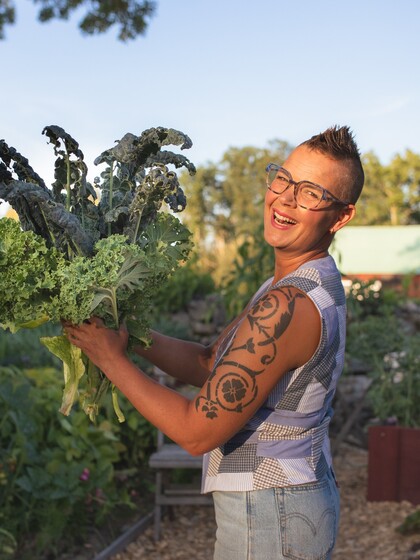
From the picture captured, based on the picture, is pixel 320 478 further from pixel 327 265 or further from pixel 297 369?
pixel 327 265

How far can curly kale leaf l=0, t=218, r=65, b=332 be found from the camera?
1976 millimetres

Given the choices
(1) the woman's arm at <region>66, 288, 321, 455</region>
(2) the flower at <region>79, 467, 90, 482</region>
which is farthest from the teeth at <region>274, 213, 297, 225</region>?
(2) the flower at <region>79, 467, 90, 482</region>

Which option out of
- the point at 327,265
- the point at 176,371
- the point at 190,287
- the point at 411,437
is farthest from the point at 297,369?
the point at 190,287

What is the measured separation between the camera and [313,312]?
1973mm

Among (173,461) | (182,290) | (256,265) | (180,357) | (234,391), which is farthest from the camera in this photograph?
(182,290)

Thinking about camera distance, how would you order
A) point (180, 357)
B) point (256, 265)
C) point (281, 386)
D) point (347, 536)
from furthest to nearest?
point (256, 265) < point (347, 536) < point (180, 357) < point (281, 386)

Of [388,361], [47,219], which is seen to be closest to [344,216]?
[47,219]

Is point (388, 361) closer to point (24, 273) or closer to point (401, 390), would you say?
point (401, 390)

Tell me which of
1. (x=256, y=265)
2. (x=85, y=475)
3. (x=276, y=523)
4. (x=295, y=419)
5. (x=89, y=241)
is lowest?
(x=85, y=475)

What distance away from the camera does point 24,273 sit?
1953mm

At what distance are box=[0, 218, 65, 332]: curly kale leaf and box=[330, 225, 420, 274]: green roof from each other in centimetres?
3248

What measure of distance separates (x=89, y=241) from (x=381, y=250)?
3400 centimetres

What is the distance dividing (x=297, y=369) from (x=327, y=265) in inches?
12.8

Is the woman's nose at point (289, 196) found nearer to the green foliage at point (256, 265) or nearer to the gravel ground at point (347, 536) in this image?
the gravel ground at point (347, 536)
